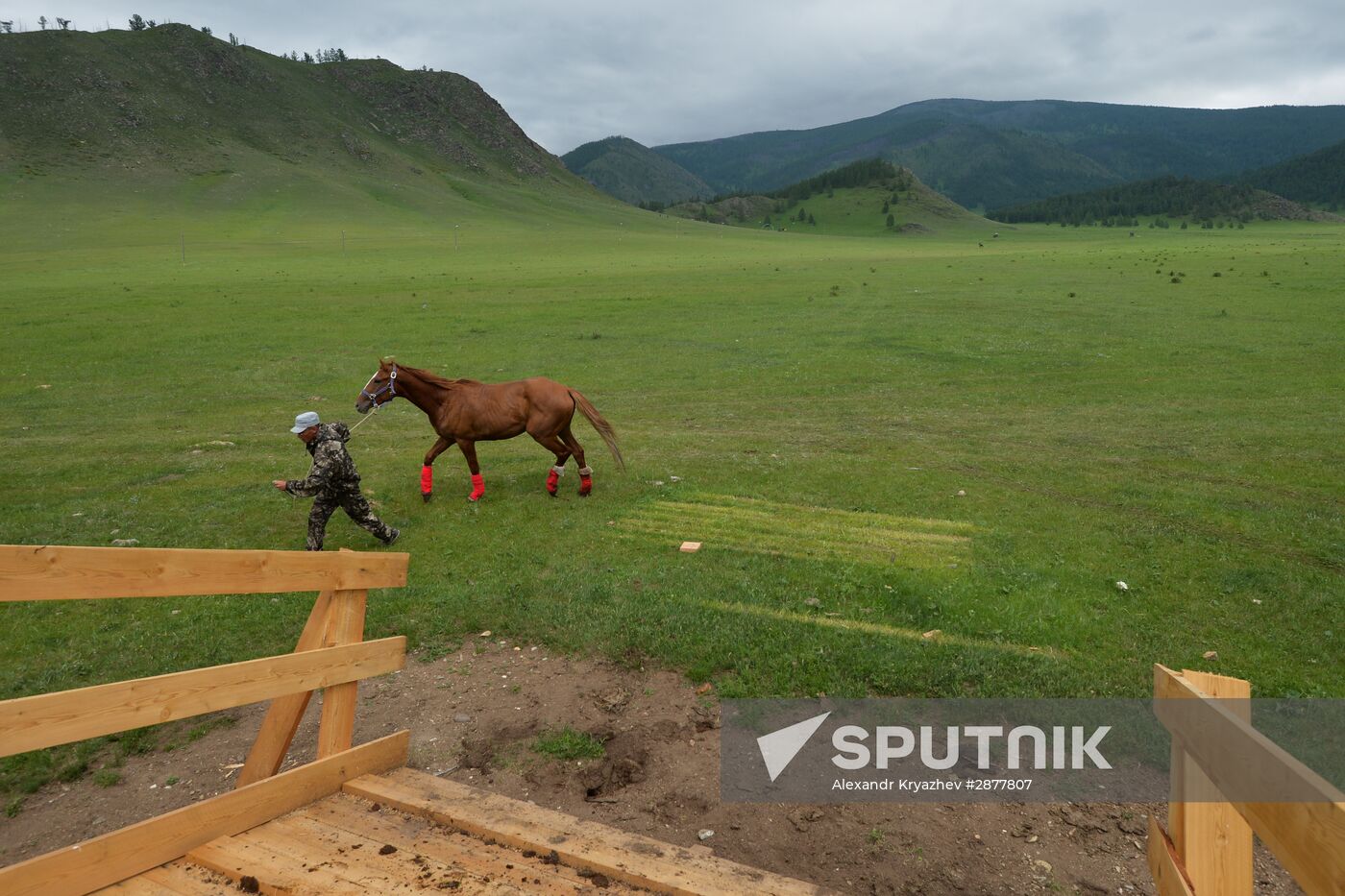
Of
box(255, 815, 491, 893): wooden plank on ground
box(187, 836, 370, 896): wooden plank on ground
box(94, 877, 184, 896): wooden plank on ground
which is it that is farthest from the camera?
box(255, 815, 491, 893): wooden plank on ground

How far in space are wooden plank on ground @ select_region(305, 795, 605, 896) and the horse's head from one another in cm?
902

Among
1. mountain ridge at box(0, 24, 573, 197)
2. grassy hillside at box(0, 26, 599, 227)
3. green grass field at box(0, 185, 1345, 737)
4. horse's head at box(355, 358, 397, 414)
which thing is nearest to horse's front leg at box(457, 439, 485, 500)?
green grass field at box(0, 185, 1345, 737)

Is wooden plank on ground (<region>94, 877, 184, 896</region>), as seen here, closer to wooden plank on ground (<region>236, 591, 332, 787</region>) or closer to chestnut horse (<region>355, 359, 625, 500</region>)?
wooden plank on ground (<region>236, 591, 332, 787</region>)

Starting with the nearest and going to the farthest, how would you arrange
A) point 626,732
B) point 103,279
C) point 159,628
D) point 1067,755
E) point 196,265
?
point 1067,755, point 626,732, point 159,628, point 103,279, point 196,265

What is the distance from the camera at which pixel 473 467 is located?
45.0 feet

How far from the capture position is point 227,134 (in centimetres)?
15488

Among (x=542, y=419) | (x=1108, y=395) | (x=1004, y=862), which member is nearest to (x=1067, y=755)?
(x=1004, y=862)

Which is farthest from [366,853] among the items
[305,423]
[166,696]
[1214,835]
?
[305,423]

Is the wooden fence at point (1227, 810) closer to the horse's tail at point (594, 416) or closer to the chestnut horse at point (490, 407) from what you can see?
the horse's tail at point (594, 416)

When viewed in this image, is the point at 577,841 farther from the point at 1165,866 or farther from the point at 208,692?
the point at 1165,866

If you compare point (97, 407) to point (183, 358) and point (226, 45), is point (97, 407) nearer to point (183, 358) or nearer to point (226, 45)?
point (183, 358)

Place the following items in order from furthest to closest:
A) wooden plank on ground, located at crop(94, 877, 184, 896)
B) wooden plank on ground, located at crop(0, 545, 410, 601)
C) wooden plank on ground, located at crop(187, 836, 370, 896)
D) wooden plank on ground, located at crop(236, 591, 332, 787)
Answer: wooden plank on ground, located at crop(236, 591, 332, 787), wooden plank on ground, located at crop(187, 836, 370, 896), wooden plank on ground, located at crop(94, 877, 184, 896), wooden plank on ground, located at crop(0, 545, 410, 601)

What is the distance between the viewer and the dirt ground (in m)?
5.30

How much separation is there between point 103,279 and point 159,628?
174ft
